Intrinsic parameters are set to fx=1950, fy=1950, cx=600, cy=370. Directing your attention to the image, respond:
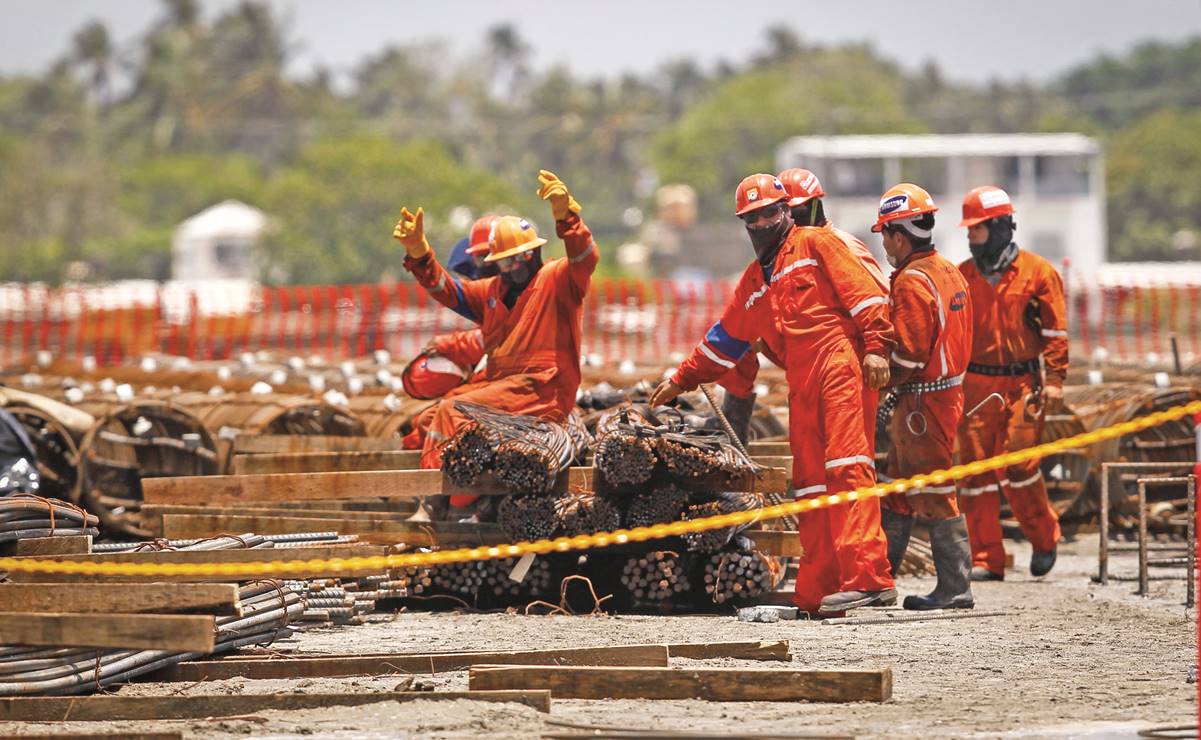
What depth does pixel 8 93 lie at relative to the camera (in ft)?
407

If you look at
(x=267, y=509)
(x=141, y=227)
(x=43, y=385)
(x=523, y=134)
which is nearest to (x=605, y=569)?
→ (x=267, y=509)

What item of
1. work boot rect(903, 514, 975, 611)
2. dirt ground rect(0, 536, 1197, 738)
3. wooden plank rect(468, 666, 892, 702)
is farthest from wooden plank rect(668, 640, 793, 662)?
work boot rect(903, 514, 975, 611)

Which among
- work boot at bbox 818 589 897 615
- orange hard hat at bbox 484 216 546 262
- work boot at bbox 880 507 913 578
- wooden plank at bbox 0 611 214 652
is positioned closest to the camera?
wooden plank at bbox 0 611 214 652

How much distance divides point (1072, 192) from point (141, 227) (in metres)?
57.7

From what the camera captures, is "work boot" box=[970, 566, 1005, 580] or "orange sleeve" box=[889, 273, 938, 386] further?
"work boot" box=[970, 566, 1005, 580]

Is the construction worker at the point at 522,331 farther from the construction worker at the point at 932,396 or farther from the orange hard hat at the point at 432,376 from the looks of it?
the construction worker at the point at 932,396

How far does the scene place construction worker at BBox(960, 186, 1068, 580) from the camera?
1200 cm

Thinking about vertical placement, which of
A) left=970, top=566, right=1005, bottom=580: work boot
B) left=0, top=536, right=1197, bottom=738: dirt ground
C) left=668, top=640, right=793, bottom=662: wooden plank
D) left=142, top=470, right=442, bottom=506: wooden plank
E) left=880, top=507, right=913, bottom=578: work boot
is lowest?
left=970, top=566, right=1005, bottom=580: work boot

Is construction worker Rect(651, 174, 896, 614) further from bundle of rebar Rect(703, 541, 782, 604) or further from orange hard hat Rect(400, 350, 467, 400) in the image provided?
orange hard hat Rect(400, 350, 467, 400)

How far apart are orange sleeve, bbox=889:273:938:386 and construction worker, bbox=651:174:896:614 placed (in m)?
0.29

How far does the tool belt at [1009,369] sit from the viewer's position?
12.1m

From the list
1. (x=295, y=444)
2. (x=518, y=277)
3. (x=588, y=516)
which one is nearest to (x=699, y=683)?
(x=588, y=516)

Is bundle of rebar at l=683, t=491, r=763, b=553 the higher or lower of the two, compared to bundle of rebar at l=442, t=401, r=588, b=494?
lower

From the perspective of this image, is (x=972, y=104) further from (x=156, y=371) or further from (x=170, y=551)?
(x=170, y=551)
